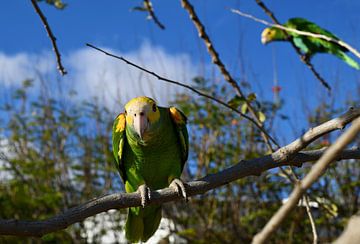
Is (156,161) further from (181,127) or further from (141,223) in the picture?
(141,223)

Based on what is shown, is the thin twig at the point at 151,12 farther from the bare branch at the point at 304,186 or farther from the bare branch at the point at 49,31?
the bare branch at the point at 304,186

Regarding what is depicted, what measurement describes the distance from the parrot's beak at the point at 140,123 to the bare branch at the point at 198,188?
17.9 inches

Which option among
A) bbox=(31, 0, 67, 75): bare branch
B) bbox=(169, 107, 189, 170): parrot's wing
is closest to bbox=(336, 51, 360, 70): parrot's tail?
bbox=(169, 107, 189, 170): parrot's wing

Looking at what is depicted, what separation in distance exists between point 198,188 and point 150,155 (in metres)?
0.63

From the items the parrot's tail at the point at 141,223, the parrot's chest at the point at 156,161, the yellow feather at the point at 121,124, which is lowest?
the parrot's tail at the point at 141,223

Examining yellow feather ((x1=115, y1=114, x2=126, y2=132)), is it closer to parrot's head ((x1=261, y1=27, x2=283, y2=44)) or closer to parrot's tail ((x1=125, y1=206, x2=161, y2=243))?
parrot's tail ((x1=125, y1=206, x2=161, y2=243))

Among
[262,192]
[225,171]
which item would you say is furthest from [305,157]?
[262,192]

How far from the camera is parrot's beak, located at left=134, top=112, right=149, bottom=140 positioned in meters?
1.48

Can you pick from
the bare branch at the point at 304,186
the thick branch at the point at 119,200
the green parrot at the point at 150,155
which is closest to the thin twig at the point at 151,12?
the green parrot at the point at 150,155

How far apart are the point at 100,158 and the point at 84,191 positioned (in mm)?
380

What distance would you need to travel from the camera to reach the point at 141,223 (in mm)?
1749

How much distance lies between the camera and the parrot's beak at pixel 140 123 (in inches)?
58.1

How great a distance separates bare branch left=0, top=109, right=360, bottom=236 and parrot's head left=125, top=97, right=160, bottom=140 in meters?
0.47

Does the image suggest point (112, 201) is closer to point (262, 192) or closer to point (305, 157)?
point (305, 157)
